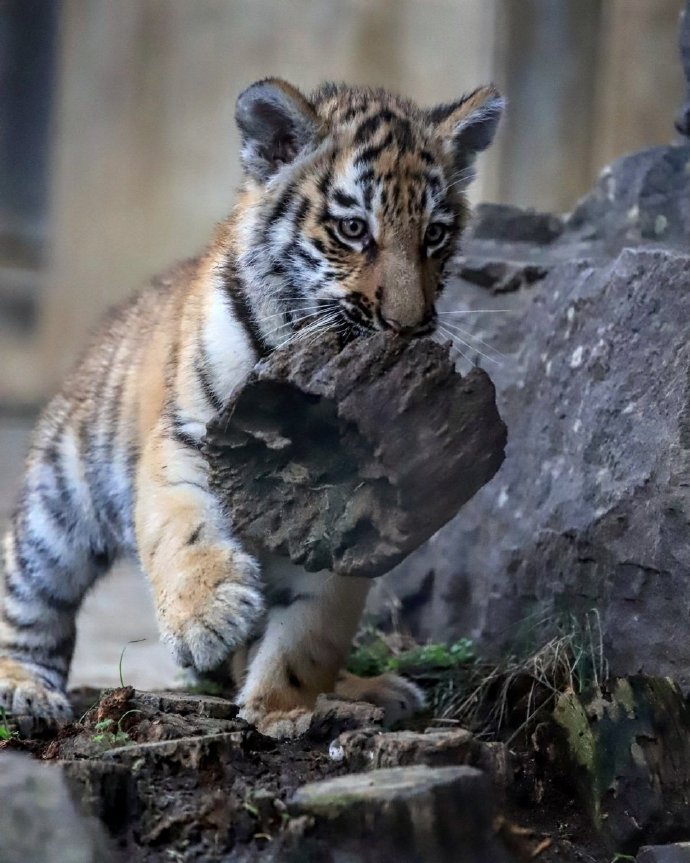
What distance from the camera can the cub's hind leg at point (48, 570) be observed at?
3676 millimetres

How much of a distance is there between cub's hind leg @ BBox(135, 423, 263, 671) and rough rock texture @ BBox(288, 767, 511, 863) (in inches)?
27.7

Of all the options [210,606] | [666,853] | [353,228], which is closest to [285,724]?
[210,606]

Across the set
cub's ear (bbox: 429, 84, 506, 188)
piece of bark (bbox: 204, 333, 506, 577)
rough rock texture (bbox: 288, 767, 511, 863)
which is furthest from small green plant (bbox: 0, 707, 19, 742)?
cub's ear (bbox: 429, 84, 506, 188)

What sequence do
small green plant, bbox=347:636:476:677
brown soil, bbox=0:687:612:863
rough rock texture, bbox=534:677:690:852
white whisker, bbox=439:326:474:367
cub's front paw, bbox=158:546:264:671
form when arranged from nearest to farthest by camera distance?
brown soil, bbox=0:687:612:863, rough rock texture, bbox=534:677:690:852, cub's front paw, bbox=158:546:264:671, white whisker, bbox=439:326:474:367, small green plant, bbox=347:636:476:677

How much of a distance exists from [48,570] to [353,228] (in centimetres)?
159

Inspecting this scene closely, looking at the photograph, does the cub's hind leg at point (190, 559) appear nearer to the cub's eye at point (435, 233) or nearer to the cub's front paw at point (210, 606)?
the cub's front paw at point (210, 606)

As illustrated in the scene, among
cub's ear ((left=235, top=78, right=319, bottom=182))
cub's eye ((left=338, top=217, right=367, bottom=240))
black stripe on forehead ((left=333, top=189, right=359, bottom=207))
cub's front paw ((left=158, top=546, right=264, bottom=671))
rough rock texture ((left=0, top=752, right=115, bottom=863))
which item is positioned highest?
cub's ear ((left=235, top=78, right=319, bottom=182))

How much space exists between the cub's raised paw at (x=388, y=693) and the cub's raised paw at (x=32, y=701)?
29.1 inches

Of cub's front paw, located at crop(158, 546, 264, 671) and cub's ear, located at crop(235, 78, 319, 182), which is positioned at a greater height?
cub's ear, located at crop(235, 78, 319, 182)

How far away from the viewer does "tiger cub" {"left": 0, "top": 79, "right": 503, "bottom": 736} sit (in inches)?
105

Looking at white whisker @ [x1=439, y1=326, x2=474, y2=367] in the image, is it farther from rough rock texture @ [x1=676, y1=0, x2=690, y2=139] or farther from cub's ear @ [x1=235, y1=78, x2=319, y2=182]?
rough rock texture @ [x1=676, y1=0, x2=690, y2=139]

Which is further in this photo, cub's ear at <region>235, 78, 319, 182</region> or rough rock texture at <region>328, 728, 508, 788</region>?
cub's ear at <region>235, 78, 319, 182</region>

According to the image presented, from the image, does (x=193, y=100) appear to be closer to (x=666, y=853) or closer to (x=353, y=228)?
(x=353, y=228)

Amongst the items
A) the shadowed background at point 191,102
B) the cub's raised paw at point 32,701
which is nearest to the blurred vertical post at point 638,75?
the shadowed background at point 191,102
